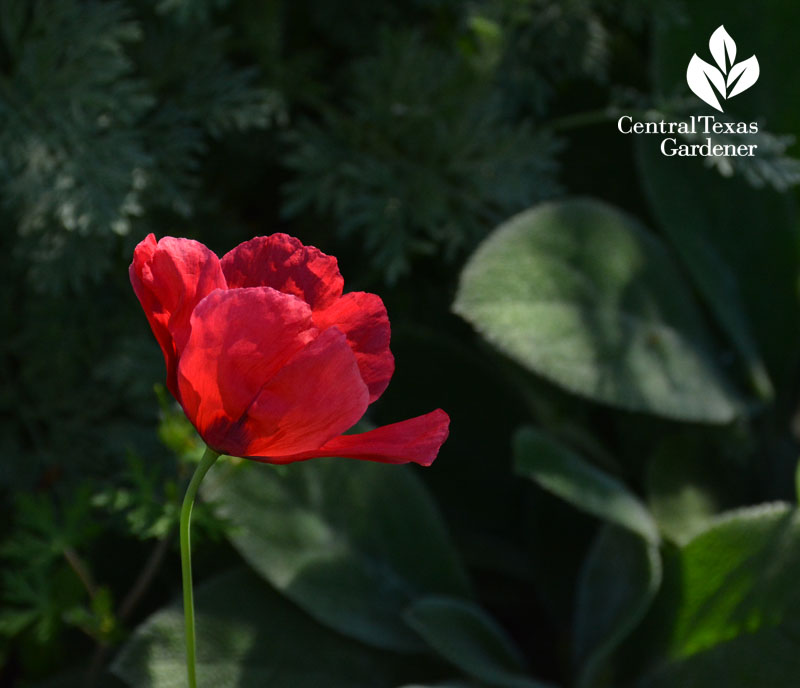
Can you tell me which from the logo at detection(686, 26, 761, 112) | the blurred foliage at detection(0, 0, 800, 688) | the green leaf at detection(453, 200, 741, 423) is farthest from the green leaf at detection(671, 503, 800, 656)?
the logo at detection(686, 26, 761, 112)

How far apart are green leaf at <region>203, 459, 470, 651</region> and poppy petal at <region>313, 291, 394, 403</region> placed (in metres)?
0.41

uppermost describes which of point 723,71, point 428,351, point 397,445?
point 397,445

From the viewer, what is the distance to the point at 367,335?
43 cm

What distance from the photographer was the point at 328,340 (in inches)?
15.0

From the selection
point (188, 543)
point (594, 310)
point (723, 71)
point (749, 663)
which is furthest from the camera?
point (723, 71)

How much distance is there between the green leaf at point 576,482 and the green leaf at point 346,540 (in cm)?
14

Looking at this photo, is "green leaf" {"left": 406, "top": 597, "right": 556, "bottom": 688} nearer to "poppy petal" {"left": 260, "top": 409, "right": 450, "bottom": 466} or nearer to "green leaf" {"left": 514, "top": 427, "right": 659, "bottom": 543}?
"green leaf" {"left": 514, "top": 427, "right": 659, "bottom": 543}

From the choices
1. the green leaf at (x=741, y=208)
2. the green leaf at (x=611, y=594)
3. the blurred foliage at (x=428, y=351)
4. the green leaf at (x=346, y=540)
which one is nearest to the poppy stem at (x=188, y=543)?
the blurred foliage at (x=428, y=351)

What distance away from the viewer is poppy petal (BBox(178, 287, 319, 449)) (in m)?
0.38

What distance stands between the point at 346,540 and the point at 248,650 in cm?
14

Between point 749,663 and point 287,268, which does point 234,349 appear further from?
point 749,663

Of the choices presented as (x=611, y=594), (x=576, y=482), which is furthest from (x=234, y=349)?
(x=611, y=594)

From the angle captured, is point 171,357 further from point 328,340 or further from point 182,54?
point 182,54

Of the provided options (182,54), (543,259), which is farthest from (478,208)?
(182,54)
